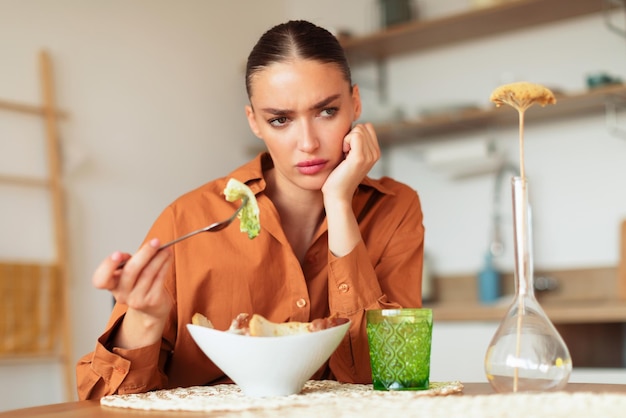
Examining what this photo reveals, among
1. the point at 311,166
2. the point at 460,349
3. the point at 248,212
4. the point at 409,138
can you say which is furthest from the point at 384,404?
the point at 409,138

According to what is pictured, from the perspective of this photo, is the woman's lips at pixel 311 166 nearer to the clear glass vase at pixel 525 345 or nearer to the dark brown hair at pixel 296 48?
the dark brown hair at pixel 296 48

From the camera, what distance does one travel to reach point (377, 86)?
4082mm

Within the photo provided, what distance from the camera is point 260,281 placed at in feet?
5.09

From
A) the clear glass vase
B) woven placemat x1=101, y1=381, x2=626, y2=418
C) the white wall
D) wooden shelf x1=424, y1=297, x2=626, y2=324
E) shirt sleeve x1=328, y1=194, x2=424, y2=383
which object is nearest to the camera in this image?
woven placemat x1=101, y1=381, x2=626, y2=418

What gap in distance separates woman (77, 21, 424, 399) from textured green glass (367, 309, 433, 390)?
0.21m

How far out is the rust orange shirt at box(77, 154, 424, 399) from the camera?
53.9 inches

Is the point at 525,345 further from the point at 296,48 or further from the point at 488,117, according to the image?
the point at 488,117

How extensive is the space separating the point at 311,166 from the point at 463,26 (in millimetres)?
2297

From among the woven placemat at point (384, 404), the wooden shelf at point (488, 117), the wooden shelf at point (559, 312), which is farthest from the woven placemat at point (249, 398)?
the wooden shelf at point (488, 117)

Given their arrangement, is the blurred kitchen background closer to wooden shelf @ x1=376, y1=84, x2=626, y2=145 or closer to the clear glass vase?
wooden shelf @ x1=376, y1=84, x2=626, y2=145

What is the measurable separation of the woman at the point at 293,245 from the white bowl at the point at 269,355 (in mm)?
218

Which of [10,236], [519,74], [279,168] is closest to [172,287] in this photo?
[279,168]

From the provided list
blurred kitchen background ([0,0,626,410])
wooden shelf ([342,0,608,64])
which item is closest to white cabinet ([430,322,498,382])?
blurred kitchen background ([0,0,626,410])

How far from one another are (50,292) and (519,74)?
2.11 metres
